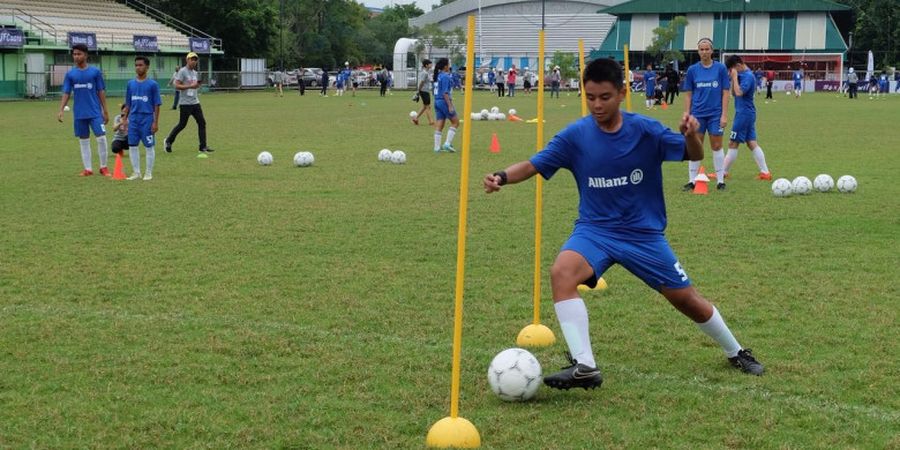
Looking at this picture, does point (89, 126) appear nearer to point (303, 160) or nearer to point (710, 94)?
point (303, 160)

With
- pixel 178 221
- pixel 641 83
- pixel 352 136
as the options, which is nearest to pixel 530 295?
pixel 178 221

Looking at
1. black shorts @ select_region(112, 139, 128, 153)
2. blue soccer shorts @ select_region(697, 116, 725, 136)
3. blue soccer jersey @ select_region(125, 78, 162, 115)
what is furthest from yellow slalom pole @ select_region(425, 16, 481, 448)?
black shorts @ select_region(112, 139, 128, 153)

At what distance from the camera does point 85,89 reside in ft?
53.0

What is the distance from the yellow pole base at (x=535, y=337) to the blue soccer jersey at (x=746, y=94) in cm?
901

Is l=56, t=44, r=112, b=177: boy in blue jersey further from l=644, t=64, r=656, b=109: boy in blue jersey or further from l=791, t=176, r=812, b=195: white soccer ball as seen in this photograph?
l=644, t=64, r=656, b=109: boy in blue jersey

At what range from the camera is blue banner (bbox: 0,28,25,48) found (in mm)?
47656

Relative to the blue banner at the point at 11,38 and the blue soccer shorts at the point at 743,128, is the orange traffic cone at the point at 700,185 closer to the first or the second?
the blue soccer shorts at the point at 743,128

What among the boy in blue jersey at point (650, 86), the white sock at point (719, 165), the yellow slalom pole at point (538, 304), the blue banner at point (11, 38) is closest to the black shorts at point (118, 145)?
the white sock at point (719, 165)

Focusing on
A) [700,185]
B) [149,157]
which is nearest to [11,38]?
[149,157]

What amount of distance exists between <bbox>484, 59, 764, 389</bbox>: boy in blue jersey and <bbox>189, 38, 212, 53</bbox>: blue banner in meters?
61.3

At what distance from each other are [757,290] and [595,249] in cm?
314

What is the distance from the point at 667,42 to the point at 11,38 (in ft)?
163

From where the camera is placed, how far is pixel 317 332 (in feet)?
22.8

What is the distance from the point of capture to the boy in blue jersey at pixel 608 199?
5.48 metres
